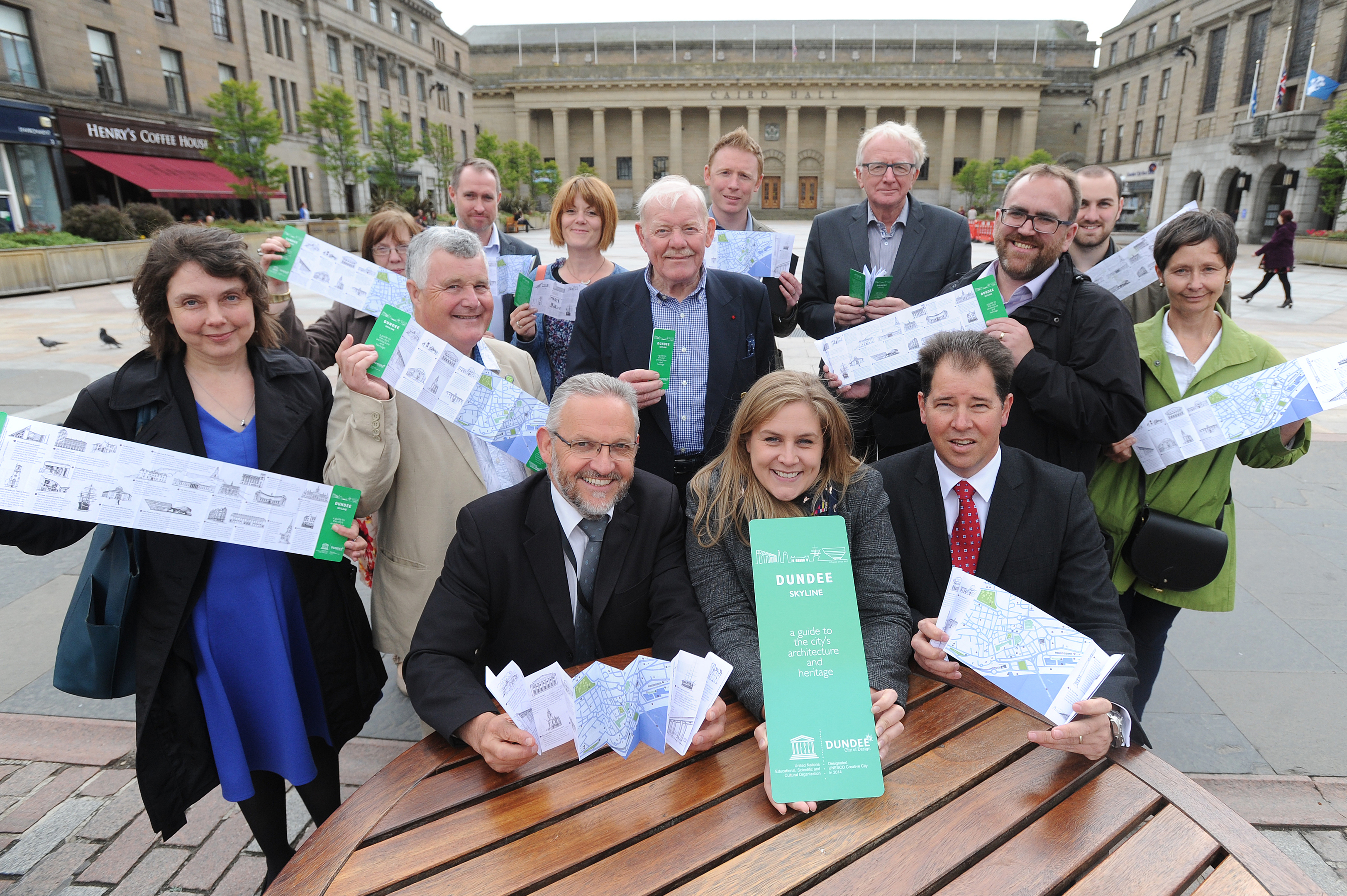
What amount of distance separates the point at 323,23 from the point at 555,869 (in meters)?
47.7

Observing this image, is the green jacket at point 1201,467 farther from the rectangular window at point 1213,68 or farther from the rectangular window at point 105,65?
the rectangular window at point 1213,68

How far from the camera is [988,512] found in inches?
100.0

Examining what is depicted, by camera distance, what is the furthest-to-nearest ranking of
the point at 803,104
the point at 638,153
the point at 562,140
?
1. the point at 562,140
2. the point at 638,153
3. the point at 803,104

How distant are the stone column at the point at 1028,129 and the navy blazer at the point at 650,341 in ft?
220

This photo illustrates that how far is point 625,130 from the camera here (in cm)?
6456

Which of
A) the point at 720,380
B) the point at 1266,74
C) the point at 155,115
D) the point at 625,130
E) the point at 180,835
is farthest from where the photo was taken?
the point at 625,130

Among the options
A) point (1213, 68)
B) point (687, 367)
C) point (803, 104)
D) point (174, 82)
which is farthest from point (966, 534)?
point (803, 104)

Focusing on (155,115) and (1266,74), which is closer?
(155,115)

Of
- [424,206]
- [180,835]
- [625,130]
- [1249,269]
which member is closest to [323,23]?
[424,206]

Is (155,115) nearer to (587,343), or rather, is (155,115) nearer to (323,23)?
(323,23)

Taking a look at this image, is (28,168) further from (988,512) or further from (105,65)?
(988,512)

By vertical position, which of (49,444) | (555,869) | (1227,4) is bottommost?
(555,869)

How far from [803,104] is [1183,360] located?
66.1 metres

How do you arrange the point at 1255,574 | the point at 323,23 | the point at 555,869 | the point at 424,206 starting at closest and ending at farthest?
the point at 555,869 → the point at 1255,574 → the point at 424,206 → the point at 323,23
